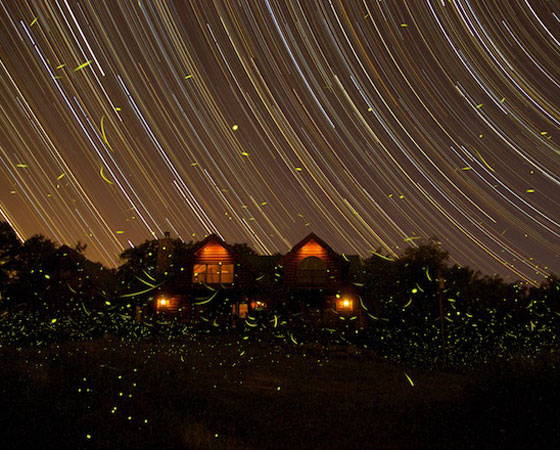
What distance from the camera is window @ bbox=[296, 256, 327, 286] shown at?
3039 centimetres

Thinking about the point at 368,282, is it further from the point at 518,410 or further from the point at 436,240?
the point at 518,410

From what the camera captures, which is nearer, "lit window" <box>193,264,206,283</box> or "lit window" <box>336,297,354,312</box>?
"lit window" <box>336,297,354,312</box>

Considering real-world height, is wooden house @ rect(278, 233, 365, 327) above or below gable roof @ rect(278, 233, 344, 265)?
below

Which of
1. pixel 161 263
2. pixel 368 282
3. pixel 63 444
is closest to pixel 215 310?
pixel 161 263

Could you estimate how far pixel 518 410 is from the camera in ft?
22.8

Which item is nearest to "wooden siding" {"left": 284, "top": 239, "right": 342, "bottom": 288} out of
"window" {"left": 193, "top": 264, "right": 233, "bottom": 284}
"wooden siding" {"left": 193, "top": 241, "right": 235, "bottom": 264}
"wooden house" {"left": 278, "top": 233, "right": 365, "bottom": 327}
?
"wooden house" {"left": 278, "top": 233, "right": 365, "bottom": 327}

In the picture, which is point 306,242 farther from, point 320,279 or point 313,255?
point 320,279

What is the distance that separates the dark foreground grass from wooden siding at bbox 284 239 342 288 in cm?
1890

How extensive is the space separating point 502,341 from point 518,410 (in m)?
17.0

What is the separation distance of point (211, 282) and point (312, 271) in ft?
22.7

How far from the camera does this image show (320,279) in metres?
30.5

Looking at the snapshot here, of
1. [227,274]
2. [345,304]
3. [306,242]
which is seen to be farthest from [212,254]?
[345,304]

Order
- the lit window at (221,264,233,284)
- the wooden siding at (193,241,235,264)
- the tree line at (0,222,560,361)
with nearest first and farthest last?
the tree line at (0,222,560,361) → the lit window at (221,264,233,284) → the wooden siding at (193,241,235,264)

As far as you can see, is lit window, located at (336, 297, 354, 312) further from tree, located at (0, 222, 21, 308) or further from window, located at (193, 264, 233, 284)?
tree, located at (0, 222, 21, 308)
